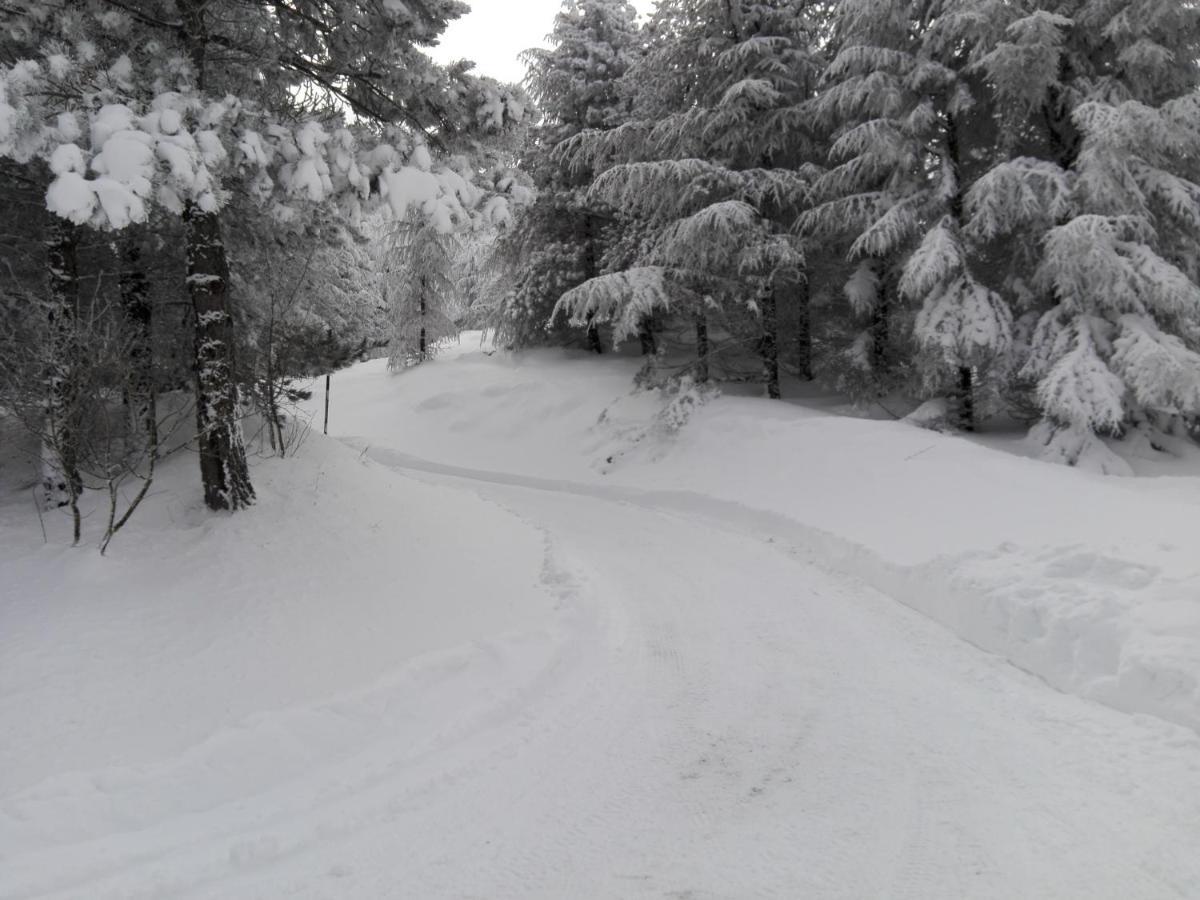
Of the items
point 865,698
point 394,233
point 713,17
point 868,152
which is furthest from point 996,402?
point 394,233

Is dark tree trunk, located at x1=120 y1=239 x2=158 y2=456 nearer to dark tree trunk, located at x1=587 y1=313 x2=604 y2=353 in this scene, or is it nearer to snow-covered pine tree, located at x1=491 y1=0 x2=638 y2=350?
snow-covered pine tree, located at x1=491 y1=0 x2=638 y2=350

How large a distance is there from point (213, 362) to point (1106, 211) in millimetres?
12534

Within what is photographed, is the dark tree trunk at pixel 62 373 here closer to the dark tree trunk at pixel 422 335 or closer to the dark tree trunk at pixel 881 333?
the dark tree trunk at pixel 881 333

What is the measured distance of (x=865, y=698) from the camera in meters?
4.99

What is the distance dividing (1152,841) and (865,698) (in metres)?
1.83

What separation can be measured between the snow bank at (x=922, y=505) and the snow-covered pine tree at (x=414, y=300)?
5.91 metres

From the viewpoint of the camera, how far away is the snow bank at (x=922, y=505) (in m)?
5.22

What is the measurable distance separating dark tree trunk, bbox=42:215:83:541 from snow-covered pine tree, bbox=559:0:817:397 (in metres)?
8.72

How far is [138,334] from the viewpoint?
8.65 m

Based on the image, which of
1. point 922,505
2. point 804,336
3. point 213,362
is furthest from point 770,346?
point 213,362

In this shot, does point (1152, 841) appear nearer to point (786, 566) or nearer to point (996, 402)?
point (786, 566)

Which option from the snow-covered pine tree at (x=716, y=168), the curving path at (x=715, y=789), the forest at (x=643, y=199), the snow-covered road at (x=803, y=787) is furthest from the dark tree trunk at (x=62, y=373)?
the snow-covered pine tree at (x=716, y=168)

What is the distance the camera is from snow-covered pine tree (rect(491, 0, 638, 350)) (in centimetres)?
1902

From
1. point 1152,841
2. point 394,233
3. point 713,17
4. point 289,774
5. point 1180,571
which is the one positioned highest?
point 713,17
